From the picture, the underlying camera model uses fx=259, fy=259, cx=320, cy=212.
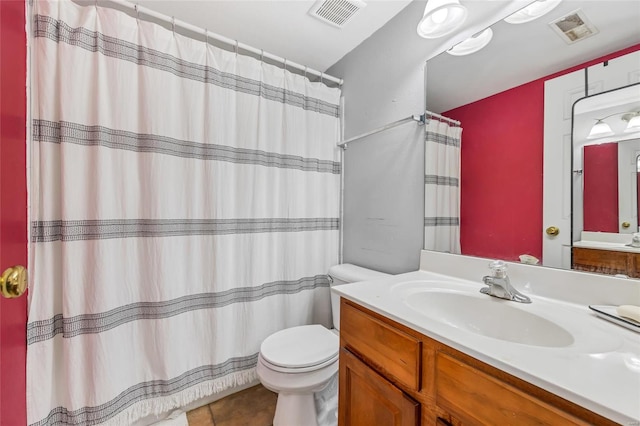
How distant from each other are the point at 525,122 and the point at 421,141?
427mm

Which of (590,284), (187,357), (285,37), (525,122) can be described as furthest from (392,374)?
(285,37)

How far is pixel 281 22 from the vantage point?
1.44 metres

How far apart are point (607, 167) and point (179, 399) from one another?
1.98m

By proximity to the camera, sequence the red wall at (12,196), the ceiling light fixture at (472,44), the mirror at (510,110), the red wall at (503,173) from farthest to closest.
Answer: the ceiling light fixture at (472,44), the red wall at (503,173), the mirror at (510,110), the red wall at (12,196)

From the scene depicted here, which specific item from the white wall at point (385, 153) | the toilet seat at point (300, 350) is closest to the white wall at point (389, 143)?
the white wall at point (385, 153)

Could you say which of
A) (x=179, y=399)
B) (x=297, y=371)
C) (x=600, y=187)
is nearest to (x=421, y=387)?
(x=297, y=371)

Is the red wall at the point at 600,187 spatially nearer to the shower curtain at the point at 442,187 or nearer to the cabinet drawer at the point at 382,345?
the shower curtain at the point at 442,187

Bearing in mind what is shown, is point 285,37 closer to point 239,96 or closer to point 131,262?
point 239,96

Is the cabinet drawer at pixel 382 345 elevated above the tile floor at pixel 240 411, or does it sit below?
above

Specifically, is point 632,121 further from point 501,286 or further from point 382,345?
point 382,345

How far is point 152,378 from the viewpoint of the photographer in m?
1.27

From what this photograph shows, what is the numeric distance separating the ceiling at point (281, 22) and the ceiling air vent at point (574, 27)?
64 cm

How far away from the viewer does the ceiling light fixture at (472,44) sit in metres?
1.06

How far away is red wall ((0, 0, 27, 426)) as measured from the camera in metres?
0.59
